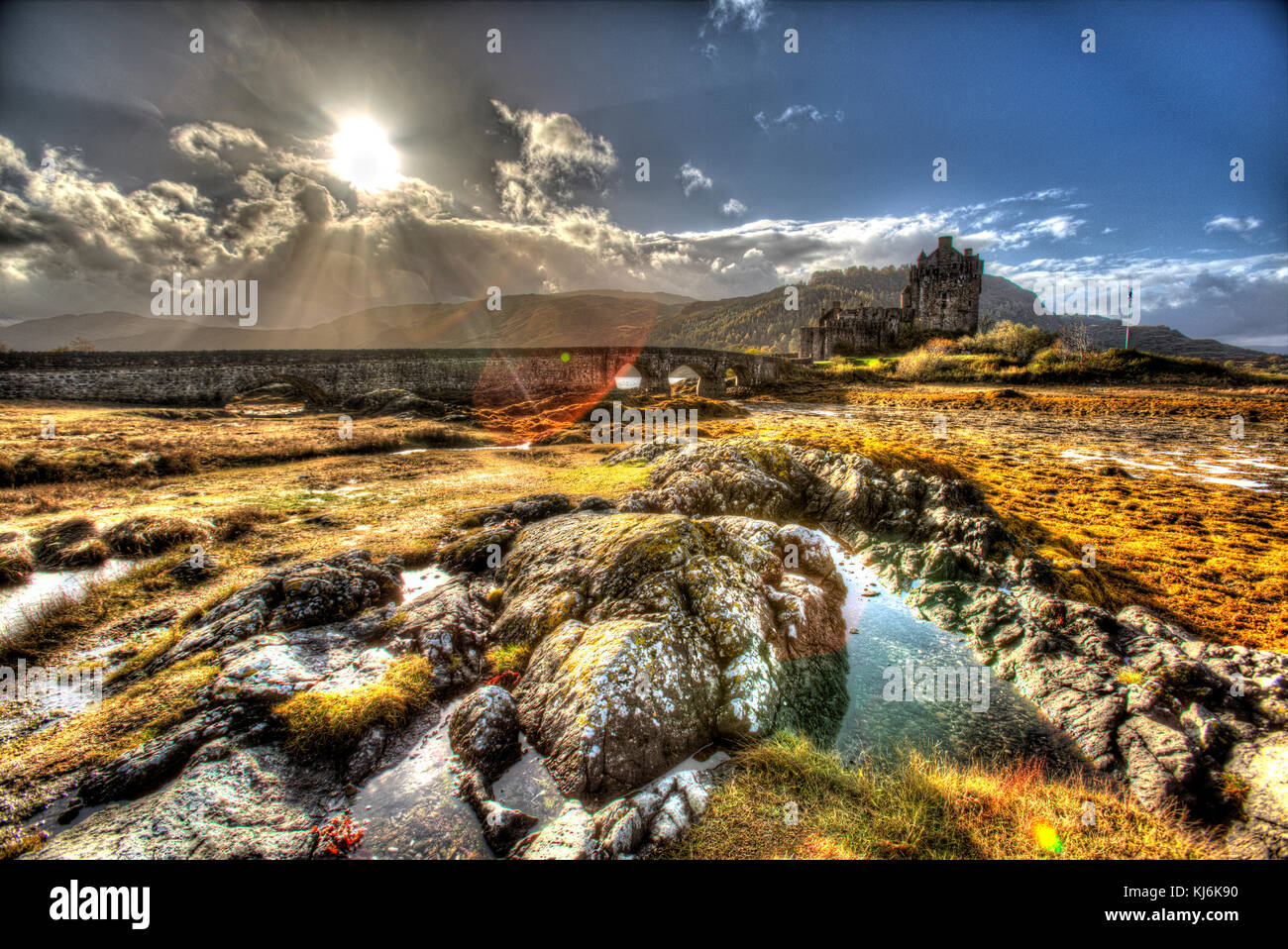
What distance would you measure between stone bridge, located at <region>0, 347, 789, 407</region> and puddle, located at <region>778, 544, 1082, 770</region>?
124 ft

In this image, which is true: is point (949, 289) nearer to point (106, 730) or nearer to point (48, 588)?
point (106, 730)

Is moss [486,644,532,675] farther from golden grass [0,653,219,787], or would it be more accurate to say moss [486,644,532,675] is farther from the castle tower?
the castle tower

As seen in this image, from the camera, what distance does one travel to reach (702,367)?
163ft

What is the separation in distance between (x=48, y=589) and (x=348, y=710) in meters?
7.11

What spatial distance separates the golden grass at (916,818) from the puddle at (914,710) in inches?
17.9

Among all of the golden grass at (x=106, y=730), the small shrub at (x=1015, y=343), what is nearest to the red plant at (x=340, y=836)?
the golden grass at (x=106, y=730)

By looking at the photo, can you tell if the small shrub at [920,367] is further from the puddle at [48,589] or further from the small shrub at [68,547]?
the small shrub at [68,547]

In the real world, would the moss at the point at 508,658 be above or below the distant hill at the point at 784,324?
below

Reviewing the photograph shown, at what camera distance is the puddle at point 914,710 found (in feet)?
14.7

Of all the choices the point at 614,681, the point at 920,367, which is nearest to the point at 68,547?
the point at 614,681

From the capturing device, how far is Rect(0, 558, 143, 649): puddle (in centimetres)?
607

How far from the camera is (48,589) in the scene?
6.89 metres
